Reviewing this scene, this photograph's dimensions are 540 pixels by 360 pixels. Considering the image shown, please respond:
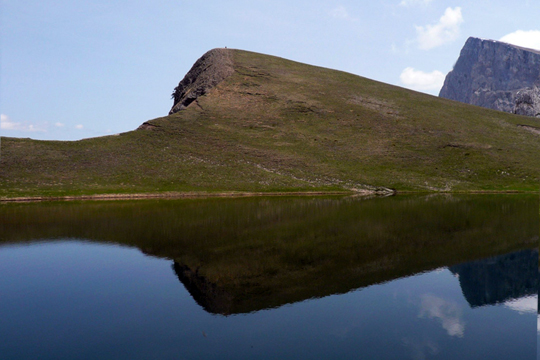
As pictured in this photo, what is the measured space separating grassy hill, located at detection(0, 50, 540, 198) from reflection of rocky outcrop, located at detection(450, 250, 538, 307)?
55902 mm

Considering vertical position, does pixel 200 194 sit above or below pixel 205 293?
below

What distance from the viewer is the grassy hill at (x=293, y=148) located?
254 feet

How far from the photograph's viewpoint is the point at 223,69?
431 ft

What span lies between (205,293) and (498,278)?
1309 centimetres

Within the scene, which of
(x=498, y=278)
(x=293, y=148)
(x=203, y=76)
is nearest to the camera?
(x=498, y=278)

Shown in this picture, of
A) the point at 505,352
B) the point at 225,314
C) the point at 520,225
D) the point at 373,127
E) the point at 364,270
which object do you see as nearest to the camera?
the point at 505,352

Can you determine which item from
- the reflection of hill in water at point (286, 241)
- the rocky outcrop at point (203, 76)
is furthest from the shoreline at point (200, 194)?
the rocky outcrop at point (203, 76)

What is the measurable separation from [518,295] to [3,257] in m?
26.8

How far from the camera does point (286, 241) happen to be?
1021 inches

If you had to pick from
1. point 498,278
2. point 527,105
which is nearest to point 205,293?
point 498,278

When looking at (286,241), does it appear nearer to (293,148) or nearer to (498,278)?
(498,278)

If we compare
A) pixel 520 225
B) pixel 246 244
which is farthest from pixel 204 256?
pixel 520 225

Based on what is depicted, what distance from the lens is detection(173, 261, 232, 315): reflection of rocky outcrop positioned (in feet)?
47.8

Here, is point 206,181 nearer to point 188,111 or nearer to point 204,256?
point 188,111
